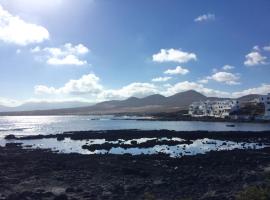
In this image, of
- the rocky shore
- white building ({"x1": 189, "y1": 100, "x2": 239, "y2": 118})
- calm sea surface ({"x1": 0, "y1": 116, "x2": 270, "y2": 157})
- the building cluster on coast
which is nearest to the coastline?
the rocky shore

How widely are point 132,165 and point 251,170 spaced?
31.1ft

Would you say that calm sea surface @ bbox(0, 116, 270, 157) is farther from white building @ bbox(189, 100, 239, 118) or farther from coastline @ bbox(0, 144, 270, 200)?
white building @ bbox(189, 100, 239, 118)

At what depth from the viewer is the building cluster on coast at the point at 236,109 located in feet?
390

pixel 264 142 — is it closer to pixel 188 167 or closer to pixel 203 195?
pixel 188 167

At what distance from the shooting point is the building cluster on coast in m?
119

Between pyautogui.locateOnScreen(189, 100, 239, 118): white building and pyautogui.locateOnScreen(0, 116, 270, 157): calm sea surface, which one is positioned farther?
pyautogui.locateOnScreen(189, 100, 239, 118): white building

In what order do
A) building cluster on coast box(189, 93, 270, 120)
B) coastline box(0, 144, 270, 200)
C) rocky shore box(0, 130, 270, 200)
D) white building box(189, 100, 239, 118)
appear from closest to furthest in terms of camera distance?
rocky shore box(0, 130, 270, 200) < coastline box(0, 144, 270, 200) < building cluster on coast box(189, 93, 270, 120) < white building box(189, 100, 239, 118)

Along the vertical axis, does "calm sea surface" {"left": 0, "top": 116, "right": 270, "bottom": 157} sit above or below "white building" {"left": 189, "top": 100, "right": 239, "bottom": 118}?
below

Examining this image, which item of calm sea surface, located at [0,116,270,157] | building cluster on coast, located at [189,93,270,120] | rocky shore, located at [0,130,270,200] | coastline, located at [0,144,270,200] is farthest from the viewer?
building cluster on coast, located at [189,93,270,120]

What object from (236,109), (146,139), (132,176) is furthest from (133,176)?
(236,109)

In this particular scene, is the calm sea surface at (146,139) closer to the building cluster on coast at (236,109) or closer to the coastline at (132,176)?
the coastline at (132,176)

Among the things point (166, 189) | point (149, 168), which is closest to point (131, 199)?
point (166, 189)

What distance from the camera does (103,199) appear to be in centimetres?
2184

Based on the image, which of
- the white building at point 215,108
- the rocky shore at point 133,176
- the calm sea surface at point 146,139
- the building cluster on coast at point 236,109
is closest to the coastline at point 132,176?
the rocky shore at point 133,176
